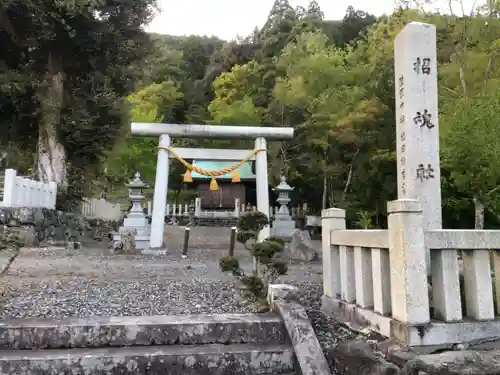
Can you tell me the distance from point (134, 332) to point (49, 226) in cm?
1016

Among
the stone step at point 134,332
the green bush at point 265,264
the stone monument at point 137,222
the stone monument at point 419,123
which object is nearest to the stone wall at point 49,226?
the stone monument at point 137,222

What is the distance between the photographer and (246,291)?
5.14 meters

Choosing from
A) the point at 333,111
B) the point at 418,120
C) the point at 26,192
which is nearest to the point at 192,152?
the point at 26,192

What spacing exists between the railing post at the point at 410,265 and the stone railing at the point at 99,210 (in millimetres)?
15471

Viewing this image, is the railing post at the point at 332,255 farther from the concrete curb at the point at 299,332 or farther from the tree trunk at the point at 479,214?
the tree trunk at the point at 479,214

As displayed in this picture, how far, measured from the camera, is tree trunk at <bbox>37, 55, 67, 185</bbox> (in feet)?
→ 45.2

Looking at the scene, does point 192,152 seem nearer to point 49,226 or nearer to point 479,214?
point 49,226

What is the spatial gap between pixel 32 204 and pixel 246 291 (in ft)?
29.7

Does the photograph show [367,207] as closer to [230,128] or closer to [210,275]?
[230,128]

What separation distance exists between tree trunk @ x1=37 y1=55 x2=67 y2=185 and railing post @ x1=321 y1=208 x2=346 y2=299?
11.7 meters

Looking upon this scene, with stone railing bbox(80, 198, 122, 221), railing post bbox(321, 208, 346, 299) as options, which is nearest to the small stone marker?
railing post bbox(321, 208, 346, 299)

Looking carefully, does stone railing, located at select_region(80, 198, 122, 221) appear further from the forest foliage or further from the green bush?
the green bush

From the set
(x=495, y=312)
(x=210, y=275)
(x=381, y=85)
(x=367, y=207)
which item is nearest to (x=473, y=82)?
(x=381, y=85)

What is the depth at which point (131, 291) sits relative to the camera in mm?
5379
